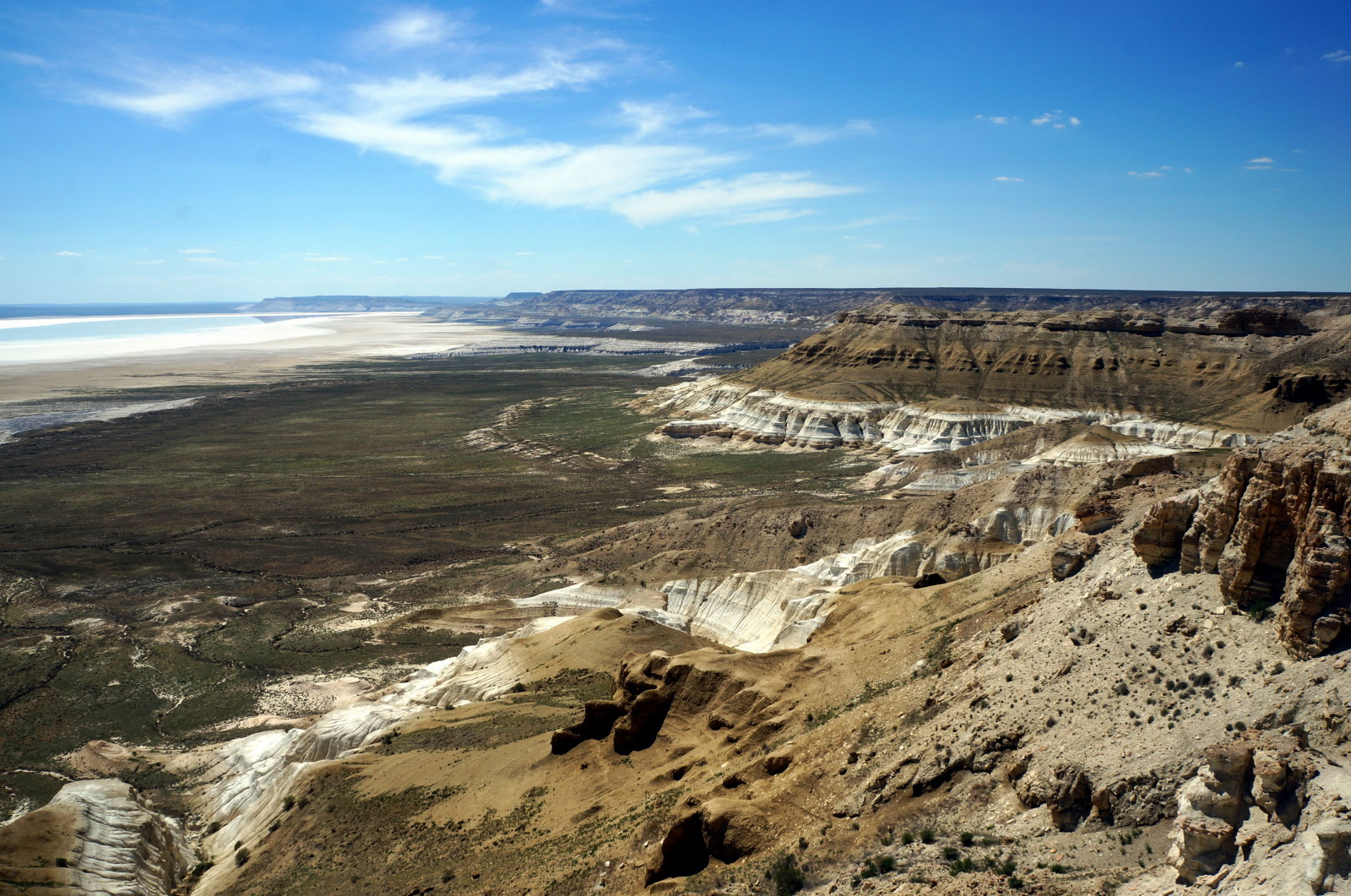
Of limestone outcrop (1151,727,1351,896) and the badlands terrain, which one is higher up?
limestone outcrop (1151,727,1351,896)

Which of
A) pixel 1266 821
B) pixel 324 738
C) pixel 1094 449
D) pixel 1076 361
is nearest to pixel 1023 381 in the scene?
pixel 1076 361

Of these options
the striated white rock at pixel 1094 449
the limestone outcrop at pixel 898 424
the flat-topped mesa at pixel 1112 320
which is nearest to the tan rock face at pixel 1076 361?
the flat-topped mesa at pixel 1112 320

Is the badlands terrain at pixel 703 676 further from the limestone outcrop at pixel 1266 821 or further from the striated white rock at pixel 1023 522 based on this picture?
the striated white rock at pixel 1023 522

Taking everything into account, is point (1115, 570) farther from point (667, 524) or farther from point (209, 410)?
point (209, 410)

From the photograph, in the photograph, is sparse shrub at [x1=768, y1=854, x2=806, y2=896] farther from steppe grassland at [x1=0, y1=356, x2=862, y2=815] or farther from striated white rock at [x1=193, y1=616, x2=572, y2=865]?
steppe grassland at [x1=0, y1=356, x2=862, y2=815]

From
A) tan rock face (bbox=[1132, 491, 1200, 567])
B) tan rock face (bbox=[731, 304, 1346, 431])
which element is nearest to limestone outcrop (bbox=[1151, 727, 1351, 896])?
tan rock face (bbox=[1132, 491, 1200, 567])

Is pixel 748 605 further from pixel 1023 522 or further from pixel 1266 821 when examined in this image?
pixel 1266 821
